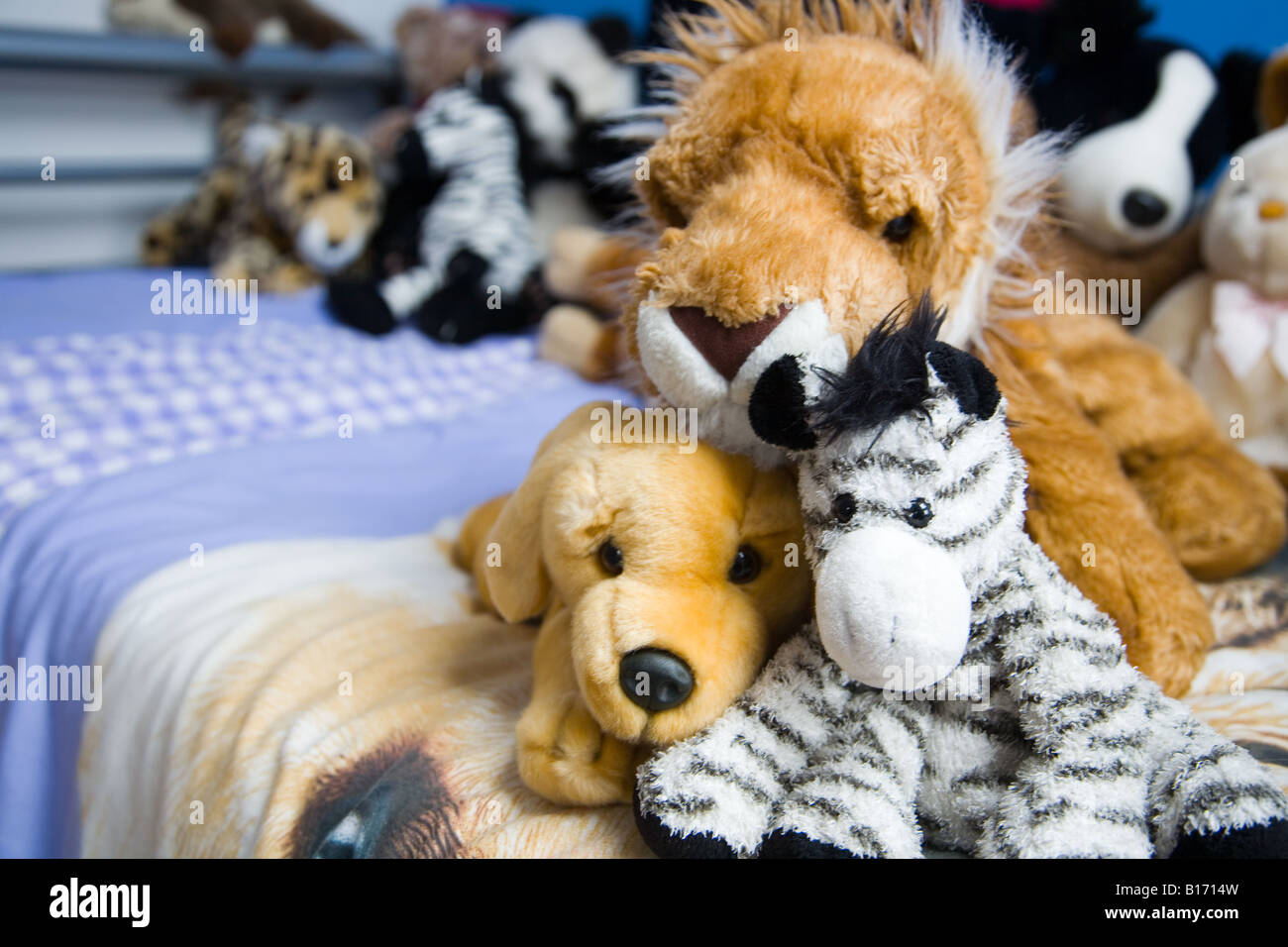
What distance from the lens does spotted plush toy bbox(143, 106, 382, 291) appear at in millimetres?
1970

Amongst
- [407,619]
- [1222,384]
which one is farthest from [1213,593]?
[407,619]

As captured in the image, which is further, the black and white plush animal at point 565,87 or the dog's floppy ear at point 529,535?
the black and white plush animal at point 565,87

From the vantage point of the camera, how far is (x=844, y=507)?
555 mm

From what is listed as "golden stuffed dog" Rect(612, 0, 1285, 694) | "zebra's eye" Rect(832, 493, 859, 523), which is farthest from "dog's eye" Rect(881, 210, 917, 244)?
"zebra's eye" Rect(832, 493, 859, 523)

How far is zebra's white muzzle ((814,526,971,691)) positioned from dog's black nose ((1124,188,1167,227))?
0.81 meters

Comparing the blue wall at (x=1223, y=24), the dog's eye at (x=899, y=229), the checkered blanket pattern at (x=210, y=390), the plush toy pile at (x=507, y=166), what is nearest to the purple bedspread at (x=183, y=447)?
the checkered blanket pattern at (x=210, y=390)

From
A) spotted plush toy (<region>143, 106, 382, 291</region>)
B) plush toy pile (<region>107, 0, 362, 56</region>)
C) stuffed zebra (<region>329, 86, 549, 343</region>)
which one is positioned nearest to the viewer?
stuffed zebra (<region>329, 86, 549, 343</region>)

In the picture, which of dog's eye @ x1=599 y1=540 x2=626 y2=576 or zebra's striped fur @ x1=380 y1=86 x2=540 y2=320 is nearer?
dog's eye @ x1=599 y1=540 x2=626 y2=576

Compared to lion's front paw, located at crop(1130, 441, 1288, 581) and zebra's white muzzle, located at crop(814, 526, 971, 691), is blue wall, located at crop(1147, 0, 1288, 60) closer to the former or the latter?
lion's front paw, located at crop(1130, 441, 1288, 581)

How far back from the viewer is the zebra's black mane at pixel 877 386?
1.77 ft

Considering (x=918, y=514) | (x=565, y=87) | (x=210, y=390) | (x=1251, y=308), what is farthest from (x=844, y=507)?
(x=565, y=87)

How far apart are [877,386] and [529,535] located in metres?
0.26

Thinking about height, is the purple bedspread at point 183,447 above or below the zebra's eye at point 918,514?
below

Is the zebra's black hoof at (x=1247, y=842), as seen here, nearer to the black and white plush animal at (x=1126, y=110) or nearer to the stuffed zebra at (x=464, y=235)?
the black and white plush animal at (x=1126, y=110)
